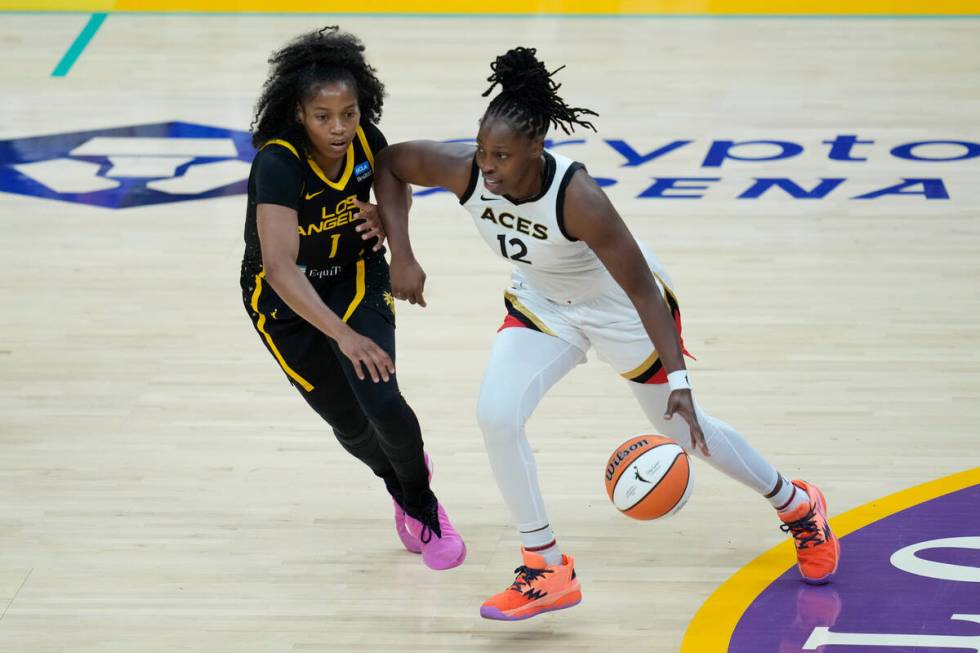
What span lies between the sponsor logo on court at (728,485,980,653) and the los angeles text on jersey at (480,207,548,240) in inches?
48.5

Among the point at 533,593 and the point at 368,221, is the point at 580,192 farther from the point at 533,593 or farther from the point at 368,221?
the point at 533,593

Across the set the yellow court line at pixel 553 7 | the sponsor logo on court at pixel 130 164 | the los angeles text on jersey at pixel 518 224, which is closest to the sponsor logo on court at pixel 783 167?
the sponsor logo on court at pixel 130 164

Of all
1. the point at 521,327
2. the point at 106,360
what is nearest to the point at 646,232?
the point at 106,360

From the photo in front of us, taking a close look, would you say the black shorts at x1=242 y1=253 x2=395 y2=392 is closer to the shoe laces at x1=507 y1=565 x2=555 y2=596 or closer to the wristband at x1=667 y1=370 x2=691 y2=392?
the shoe laces at x1=507 y1=565 x2=555 y2=596

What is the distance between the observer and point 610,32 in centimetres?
1053

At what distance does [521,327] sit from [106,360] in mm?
2505

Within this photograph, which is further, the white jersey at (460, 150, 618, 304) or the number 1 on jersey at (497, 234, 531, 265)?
the number 1 on jersey at (497, 234, 531, 265)

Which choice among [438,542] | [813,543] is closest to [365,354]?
[438,542]

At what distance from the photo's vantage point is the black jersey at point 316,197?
3957 millimetres

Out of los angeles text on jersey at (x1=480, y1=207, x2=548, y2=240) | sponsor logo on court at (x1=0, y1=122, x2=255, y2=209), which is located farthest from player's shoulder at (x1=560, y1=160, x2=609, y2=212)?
sponsor logo on court at (x1=0, y1=122, x2=255, y2=209)

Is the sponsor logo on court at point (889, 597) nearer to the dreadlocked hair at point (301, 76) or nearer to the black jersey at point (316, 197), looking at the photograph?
the black jersey at point (316, 197)

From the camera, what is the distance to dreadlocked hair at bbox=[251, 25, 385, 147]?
13.1 ft

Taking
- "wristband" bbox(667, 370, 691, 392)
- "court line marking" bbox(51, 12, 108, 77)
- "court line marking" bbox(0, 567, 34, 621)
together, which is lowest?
"court line marking" bbox(51, 12, 108, 77)

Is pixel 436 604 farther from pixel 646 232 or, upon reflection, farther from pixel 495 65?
pixel 646 232
